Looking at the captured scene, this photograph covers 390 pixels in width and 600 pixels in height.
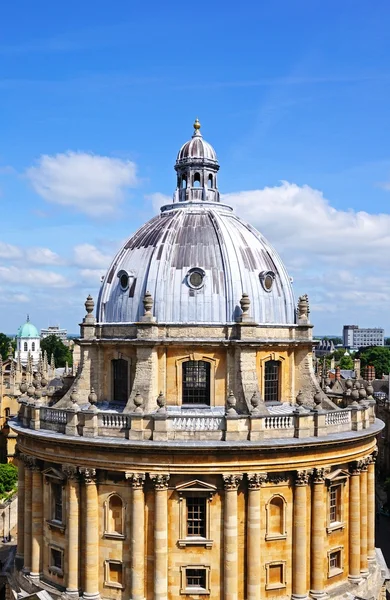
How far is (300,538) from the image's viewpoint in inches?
1270

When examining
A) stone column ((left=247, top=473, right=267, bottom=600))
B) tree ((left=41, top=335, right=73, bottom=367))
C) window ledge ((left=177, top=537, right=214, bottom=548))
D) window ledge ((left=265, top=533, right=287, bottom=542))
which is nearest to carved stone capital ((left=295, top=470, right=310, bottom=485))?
stone column ((left=247, top=473, right=267, bottom=600))

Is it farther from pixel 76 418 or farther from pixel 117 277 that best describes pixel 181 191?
pixel 76 418

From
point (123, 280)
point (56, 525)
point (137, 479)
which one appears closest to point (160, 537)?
point (137, 479)

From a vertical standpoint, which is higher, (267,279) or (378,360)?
(267,279)

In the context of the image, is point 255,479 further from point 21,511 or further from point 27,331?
point 27,331

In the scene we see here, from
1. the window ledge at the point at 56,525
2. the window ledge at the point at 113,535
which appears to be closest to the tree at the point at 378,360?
the window ledge at the point at 56,525

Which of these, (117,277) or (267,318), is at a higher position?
(117,277)

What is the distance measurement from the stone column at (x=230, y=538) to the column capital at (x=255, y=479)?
0.59 m

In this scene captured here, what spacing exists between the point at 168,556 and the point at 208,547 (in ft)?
6.43

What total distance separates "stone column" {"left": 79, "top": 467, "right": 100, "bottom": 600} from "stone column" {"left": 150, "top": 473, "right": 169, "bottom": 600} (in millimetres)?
3159

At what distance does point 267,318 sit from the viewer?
36500 millimetres

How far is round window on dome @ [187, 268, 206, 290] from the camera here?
116 feet

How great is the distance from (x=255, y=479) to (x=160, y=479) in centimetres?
453

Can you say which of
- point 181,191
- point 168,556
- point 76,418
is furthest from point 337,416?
point 181,191
